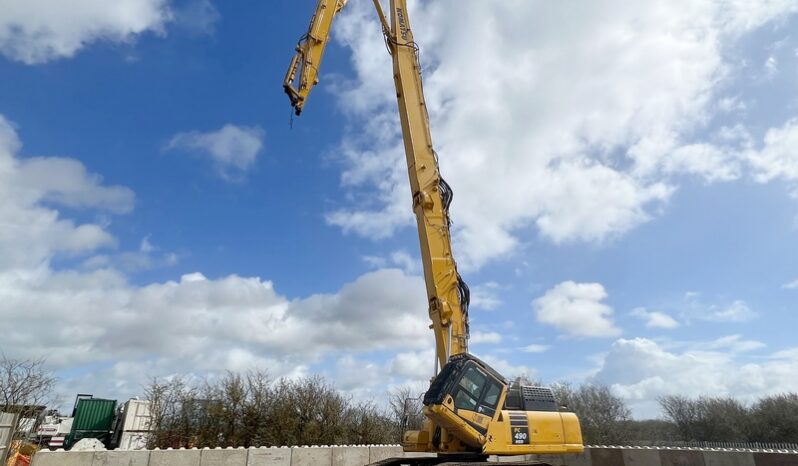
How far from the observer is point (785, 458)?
37.3 feet

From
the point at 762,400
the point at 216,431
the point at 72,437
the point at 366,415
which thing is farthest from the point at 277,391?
the point at 762,400

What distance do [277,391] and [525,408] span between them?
65.2ft

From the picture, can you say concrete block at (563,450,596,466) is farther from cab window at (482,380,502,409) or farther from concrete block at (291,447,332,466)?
cab window at (482,380,502,409)

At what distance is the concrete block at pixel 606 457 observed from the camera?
14.9 metres

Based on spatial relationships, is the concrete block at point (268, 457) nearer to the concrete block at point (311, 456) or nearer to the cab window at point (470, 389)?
the concrete block at point (311, 456)

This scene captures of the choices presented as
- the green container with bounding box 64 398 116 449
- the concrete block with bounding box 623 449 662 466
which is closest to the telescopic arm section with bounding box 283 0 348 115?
the concrete block with bounding box 623 449 662 466

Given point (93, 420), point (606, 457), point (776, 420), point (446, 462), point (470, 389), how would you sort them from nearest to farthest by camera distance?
point (446, 462), point (470, 389), point (606, 457), point (93, 420), point (776, 420)

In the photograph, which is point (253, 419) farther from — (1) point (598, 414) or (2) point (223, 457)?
(1) point (598, 414)

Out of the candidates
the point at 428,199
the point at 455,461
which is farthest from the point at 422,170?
the point at 455,461

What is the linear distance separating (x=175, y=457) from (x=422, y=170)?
9.22 meters

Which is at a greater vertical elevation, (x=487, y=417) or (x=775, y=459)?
(x=487, y=417)

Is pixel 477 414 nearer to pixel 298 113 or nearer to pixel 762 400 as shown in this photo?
pixel 298 113

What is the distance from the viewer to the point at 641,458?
14195mm

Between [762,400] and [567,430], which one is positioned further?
[762,400]
